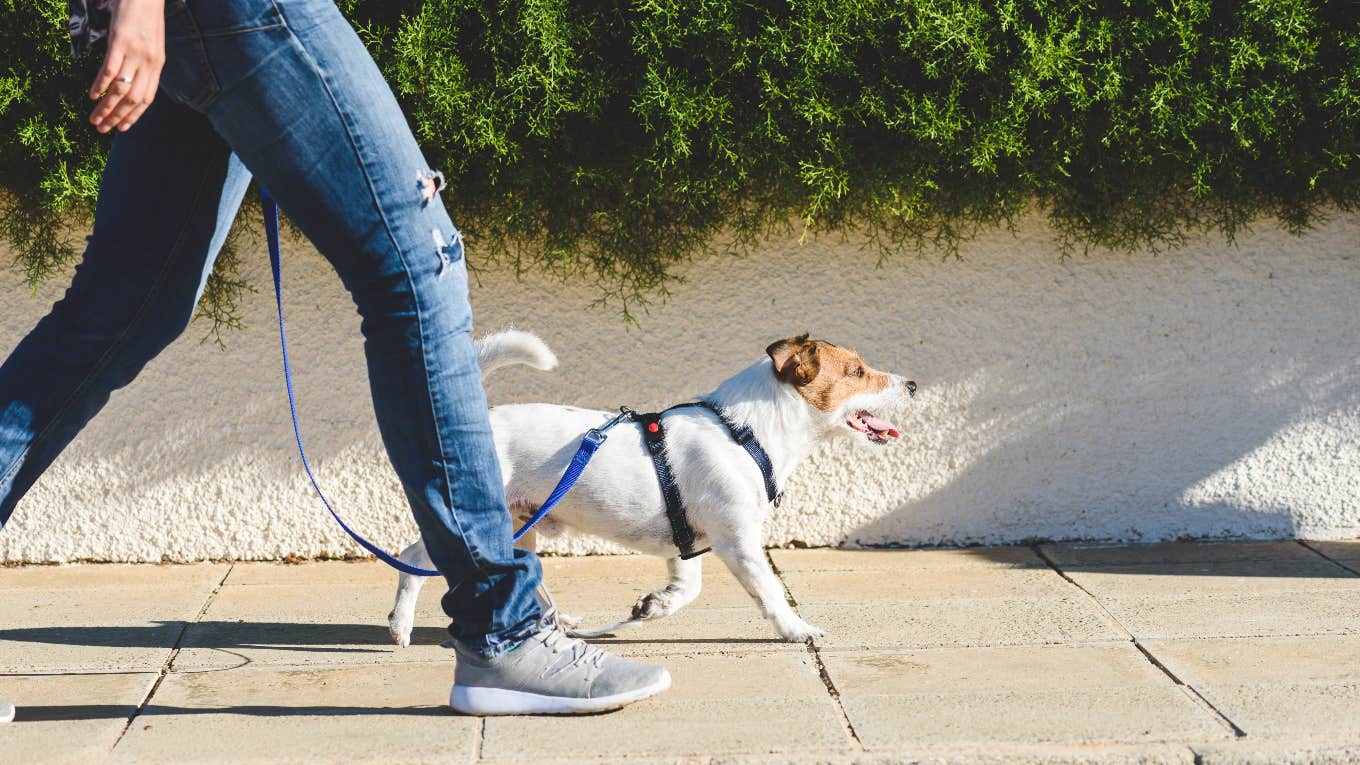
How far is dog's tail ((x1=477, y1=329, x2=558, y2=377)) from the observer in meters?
3.49

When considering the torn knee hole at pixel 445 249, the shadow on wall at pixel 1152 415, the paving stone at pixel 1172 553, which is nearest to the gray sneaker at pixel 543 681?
the torn knee hole at pixel 445 249

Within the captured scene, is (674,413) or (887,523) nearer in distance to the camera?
(674,413)

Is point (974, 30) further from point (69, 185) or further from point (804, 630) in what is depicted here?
point (69, 185)

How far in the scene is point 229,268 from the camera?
4332mm

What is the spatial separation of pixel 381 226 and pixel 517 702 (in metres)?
1.06

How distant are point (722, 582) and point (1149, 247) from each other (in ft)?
6.33

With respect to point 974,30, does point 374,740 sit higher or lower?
lower

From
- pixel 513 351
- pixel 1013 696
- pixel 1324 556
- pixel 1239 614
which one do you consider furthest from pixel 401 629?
pixel 1324 556

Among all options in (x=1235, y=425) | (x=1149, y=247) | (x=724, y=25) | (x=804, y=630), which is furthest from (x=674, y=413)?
(x=1235, y=425)

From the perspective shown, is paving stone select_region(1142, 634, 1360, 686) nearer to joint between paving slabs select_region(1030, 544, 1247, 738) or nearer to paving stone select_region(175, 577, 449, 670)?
joint between paving slabs select_region(1030, 544, 1247, 738)

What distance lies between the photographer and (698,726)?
8.97 ft

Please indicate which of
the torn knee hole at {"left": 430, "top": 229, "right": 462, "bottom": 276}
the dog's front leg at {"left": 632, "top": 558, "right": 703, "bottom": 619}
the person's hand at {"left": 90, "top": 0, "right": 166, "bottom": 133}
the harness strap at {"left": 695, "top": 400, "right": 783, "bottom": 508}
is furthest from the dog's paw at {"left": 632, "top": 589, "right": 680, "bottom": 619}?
the person's hand at {"left": 90, "top": 0, "right": 166, "bottom": 133}

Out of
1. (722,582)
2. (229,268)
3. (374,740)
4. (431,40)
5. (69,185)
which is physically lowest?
(722,582)

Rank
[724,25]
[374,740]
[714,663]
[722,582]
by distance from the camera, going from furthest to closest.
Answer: [722,582] → [724,25] → [714,663] → [374,740]
